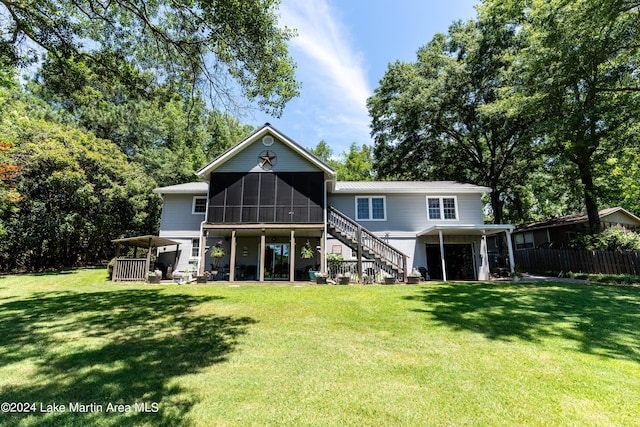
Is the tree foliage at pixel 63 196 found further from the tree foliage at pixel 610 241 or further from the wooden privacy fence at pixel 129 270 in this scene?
the tree foliage at pixel 610 241

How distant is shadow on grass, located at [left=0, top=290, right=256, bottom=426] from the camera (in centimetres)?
353

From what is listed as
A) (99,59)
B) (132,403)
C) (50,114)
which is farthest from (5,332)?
(50,114)

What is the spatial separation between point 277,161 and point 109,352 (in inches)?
474

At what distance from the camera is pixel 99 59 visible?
884cm

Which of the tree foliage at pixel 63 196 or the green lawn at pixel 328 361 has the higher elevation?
the tree foliage at pixel 63 196

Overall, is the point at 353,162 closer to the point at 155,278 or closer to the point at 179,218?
the point at 179,218

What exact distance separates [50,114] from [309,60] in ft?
84.7

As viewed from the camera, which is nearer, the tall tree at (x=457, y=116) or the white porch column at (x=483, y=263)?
the white porch column at (x=483, y=263)

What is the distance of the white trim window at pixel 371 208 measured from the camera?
17236mm

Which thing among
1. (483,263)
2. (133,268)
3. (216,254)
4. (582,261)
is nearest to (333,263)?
(216,254)

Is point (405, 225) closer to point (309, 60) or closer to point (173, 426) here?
point (309, 60)

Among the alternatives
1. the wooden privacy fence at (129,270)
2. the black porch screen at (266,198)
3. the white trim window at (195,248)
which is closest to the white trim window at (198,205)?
the white trim window at (195,248)

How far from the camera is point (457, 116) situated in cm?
2394

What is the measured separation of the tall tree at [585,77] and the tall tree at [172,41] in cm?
1274
